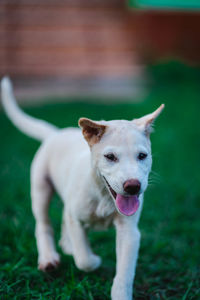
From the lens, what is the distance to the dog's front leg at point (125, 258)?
3.05 meters

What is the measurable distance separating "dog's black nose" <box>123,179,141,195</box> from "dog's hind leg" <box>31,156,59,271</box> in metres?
1.43

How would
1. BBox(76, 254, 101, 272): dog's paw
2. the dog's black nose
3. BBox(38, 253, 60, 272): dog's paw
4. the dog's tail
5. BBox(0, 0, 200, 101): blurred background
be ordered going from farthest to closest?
1. BBox(0, 0, 200, 101): blurred background
2. the dog's tail
3. BBox(38, 253, 60, 272): dog's paw
4. BBox(76, 254, 101, 272): dog's paw
5. the dog's black nose

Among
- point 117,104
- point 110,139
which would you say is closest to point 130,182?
point 110,139

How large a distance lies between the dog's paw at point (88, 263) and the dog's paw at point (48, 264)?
330mm

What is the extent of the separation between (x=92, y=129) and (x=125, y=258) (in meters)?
1.11

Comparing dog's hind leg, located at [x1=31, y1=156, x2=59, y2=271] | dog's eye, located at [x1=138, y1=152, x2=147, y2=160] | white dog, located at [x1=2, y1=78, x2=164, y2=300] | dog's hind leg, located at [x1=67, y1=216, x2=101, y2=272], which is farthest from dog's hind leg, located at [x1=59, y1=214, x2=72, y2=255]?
dog's eye, located at [x1=138, y1=152, x2=147, y2=160]

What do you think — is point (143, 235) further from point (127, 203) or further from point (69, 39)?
point (69, 39)

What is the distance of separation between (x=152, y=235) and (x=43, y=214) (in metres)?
1.34

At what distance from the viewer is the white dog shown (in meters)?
2.87

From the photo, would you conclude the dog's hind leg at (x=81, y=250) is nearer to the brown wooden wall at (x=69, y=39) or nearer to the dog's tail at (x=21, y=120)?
the dog's tail at (x=21, y=120)

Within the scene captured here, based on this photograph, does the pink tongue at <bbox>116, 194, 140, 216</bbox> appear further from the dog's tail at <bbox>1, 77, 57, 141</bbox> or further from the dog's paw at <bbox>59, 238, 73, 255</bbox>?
the dog's tail at <bbox>1, 77, 57, 141</bbox>

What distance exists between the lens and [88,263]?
335 centimetres

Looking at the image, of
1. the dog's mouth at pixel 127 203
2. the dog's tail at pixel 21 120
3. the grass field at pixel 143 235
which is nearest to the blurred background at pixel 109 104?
the grass field at pixel 143 235

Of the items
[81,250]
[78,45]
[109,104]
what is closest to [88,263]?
[81,250]
